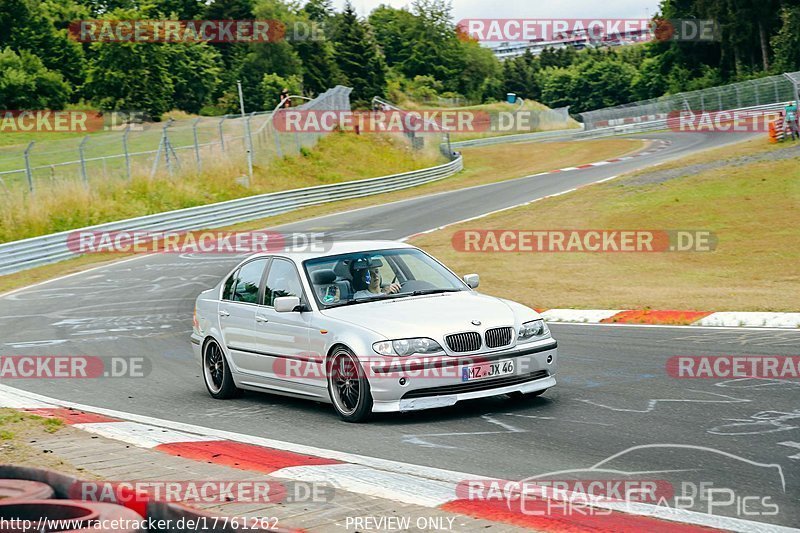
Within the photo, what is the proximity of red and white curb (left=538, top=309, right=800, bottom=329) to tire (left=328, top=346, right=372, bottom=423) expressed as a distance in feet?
20.5

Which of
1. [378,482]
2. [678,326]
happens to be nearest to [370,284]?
[378,482]

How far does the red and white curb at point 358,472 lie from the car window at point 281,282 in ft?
4.90

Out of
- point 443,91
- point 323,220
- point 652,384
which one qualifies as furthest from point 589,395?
point 443,91

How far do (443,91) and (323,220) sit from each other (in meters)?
92.9

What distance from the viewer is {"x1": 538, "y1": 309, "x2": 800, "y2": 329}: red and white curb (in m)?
12.7

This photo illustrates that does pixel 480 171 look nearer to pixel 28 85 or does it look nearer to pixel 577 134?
pixel 577 134

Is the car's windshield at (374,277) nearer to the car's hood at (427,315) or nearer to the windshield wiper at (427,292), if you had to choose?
the windshield wiper at (427,292)

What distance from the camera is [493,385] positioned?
833 centimetres

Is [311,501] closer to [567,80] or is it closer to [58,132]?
[58,132]

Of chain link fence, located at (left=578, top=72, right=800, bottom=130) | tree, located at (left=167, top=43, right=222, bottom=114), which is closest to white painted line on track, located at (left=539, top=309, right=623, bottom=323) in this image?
chain link fence, located at (left=578, top=72, right=800, bottom=130)

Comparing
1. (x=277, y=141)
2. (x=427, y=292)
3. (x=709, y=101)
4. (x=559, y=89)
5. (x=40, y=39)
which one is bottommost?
(x=427, y=292)

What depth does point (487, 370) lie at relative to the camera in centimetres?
826

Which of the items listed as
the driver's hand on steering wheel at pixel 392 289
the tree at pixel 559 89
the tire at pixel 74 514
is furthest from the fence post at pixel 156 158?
the tree at pixel 559 89

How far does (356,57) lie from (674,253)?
76140 millimetres
